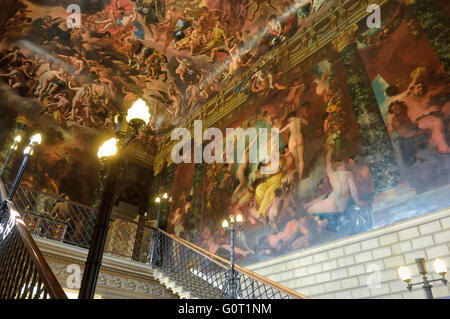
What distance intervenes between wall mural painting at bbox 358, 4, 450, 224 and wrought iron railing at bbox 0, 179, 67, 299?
5615 millimetres

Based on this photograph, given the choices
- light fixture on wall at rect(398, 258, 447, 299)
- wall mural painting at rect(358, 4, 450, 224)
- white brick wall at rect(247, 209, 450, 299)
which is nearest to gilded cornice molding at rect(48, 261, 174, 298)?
white brick wall at rect(247, 209, 450, 299)

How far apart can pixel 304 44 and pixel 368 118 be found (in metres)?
3.63

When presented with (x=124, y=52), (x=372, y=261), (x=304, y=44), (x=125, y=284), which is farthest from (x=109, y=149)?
(x=124, y=52)

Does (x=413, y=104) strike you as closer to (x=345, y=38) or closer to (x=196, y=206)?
(x=345, y=38)

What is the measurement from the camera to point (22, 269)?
2920mm

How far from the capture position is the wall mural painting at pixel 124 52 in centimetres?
1106

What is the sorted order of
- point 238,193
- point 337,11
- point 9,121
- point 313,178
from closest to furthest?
point 313,178, point 337,11, point 238,193, point 9,121

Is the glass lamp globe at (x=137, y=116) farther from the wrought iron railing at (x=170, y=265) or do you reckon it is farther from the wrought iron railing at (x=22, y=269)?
the wrought iron railing at (x=22, y=269)

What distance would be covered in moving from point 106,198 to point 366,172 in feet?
17.8

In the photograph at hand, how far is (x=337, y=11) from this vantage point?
9.09 m

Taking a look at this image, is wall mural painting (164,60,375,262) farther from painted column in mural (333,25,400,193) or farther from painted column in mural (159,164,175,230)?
painted column in mural (159,164,175,230)
